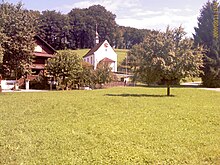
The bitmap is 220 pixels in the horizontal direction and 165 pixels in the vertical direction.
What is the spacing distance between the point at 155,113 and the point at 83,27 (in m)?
87.7

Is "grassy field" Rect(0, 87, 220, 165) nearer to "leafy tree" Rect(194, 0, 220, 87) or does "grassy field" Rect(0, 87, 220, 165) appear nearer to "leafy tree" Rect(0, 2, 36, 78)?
"leafy tree" Rect(0, 2, 36, 78)

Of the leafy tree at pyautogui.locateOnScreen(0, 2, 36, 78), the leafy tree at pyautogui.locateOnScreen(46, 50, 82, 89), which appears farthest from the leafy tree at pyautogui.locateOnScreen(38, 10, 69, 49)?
the leafy tree at pyautogui.locateOnScreen(0, 2, 36, 78)

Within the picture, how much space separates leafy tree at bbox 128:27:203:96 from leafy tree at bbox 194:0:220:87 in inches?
843

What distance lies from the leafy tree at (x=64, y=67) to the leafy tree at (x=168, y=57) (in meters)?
12.5

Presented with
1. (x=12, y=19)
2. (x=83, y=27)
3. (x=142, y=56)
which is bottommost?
(x=142, y=56)

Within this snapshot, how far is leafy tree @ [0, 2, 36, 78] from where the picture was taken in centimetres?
2376

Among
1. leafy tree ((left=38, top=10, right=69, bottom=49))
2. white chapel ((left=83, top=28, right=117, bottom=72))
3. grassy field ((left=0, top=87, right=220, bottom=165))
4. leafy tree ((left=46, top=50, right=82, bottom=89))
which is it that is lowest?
grassy field ((left=0, top=87, right=220, bottom=165))

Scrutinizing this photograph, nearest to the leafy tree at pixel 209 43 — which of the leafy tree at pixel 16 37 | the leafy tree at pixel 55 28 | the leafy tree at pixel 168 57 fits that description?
the leafy tree at pixel 168 57

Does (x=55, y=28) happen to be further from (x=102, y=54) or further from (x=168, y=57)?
(x=168, y=57)

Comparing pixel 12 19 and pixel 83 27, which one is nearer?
pixel 12 19

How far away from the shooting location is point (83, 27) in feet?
317

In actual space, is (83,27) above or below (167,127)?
above

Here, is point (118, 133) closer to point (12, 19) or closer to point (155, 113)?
point (155, 113)

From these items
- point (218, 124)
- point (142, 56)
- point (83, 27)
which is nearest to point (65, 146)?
point (218, 124)
